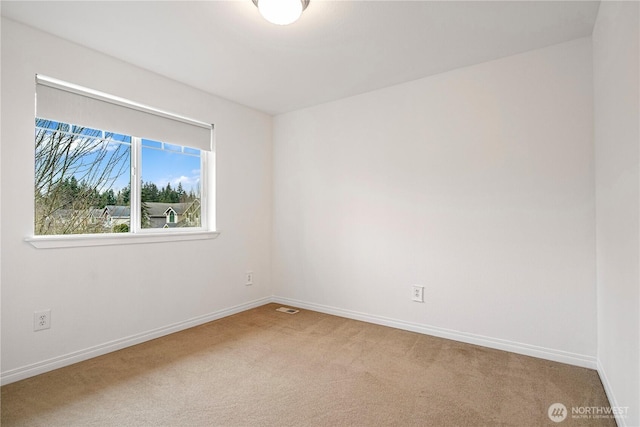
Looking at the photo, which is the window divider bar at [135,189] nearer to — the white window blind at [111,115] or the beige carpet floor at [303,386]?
the white window blind at [111,115]

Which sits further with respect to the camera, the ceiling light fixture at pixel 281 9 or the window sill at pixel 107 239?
the window sill at pixel 107 239

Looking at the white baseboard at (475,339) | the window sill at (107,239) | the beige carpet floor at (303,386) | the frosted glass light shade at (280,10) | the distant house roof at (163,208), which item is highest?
the frosted glass light shade at (280,10)

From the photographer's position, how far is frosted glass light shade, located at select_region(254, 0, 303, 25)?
1.82 meters

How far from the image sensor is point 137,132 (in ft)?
9.14

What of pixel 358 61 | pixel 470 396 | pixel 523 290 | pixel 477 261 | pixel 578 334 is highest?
pixel 358 61

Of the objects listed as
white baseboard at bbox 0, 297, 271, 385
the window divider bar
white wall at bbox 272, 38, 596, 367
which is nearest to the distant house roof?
the window divider bar

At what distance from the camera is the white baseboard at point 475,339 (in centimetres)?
232

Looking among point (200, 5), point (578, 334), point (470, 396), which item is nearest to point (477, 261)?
point (578, 334)

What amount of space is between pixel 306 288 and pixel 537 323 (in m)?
2.28

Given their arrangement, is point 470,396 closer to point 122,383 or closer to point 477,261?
point 477,261

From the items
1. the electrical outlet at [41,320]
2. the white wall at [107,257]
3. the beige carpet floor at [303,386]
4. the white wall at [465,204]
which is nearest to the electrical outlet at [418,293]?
the white wall at [465,204]

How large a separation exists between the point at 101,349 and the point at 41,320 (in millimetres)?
489

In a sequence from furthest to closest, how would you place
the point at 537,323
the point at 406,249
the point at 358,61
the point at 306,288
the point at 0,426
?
1. the point at 306,288
2. the point at 406,249
3. the point at 358,61
4. the point at 537,323
5. the point at 0,426

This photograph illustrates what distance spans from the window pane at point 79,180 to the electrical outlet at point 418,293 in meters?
2.68
